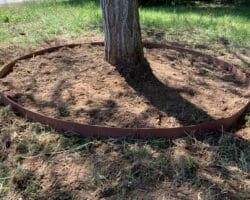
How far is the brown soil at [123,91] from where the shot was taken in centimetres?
342

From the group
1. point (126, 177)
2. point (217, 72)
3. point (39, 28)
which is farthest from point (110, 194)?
point (39, 28)

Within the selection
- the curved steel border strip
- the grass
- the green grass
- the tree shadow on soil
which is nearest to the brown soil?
the tree shadow on soil

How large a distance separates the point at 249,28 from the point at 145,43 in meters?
2.30

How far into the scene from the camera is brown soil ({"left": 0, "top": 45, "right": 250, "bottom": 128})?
11.2 feet

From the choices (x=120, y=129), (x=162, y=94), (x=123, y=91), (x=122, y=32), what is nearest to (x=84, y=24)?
(x=122, y=32)

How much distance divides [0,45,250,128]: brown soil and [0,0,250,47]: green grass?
50.6 inches

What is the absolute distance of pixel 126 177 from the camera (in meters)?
2.78

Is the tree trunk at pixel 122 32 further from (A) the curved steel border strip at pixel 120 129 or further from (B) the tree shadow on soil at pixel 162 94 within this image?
(A) the curved steel border strip at pixel 120 129

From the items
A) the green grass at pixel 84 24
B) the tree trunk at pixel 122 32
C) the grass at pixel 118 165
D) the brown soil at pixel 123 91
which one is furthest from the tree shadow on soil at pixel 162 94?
the green grass at pixel 84 24

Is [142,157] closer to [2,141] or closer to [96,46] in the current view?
[2,141]

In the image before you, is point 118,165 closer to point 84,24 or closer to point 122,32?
point 122,32

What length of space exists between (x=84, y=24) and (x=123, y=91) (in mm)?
2728

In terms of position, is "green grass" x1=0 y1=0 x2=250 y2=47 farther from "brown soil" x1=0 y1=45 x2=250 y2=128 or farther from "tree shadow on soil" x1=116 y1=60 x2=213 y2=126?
"tree shadow on soil" x1=116 y1=60 x2=213 y2=126

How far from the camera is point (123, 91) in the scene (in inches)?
146
